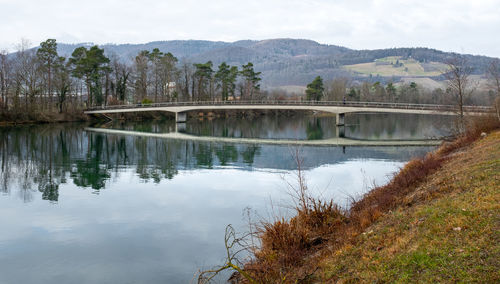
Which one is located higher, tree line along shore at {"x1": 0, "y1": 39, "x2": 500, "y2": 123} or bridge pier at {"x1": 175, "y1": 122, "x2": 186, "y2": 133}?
tree line along shore at {"x1": 0, "y1": 39, "x2": 500, "y2": 123}

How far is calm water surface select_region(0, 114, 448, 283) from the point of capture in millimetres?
11086

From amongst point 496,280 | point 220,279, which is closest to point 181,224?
point 220,279

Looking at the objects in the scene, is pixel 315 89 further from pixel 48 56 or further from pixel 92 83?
pixel 48 56

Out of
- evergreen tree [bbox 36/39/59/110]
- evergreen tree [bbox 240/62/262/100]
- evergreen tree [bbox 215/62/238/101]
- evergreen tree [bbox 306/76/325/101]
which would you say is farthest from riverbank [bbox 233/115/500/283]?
evergreen tree [bbox 306/76/325/101]

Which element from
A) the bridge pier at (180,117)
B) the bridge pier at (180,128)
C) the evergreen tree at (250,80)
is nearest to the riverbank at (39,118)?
the bridge pier at (180,117)

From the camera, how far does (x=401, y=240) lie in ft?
27.0

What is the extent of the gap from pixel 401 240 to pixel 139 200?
1291 centimetres

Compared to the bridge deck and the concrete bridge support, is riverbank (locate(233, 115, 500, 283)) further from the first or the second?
the bridge deck

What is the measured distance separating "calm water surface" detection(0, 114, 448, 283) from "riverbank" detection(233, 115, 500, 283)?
250 cm

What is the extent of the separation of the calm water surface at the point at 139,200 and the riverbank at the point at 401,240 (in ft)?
8.19

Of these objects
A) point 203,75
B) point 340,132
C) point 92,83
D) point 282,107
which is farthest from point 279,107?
point 92,83

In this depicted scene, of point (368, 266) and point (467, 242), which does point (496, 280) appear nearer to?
point (467, 242)

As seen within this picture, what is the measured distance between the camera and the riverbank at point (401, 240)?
6699 mm

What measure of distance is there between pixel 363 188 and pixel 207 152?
19.0m
